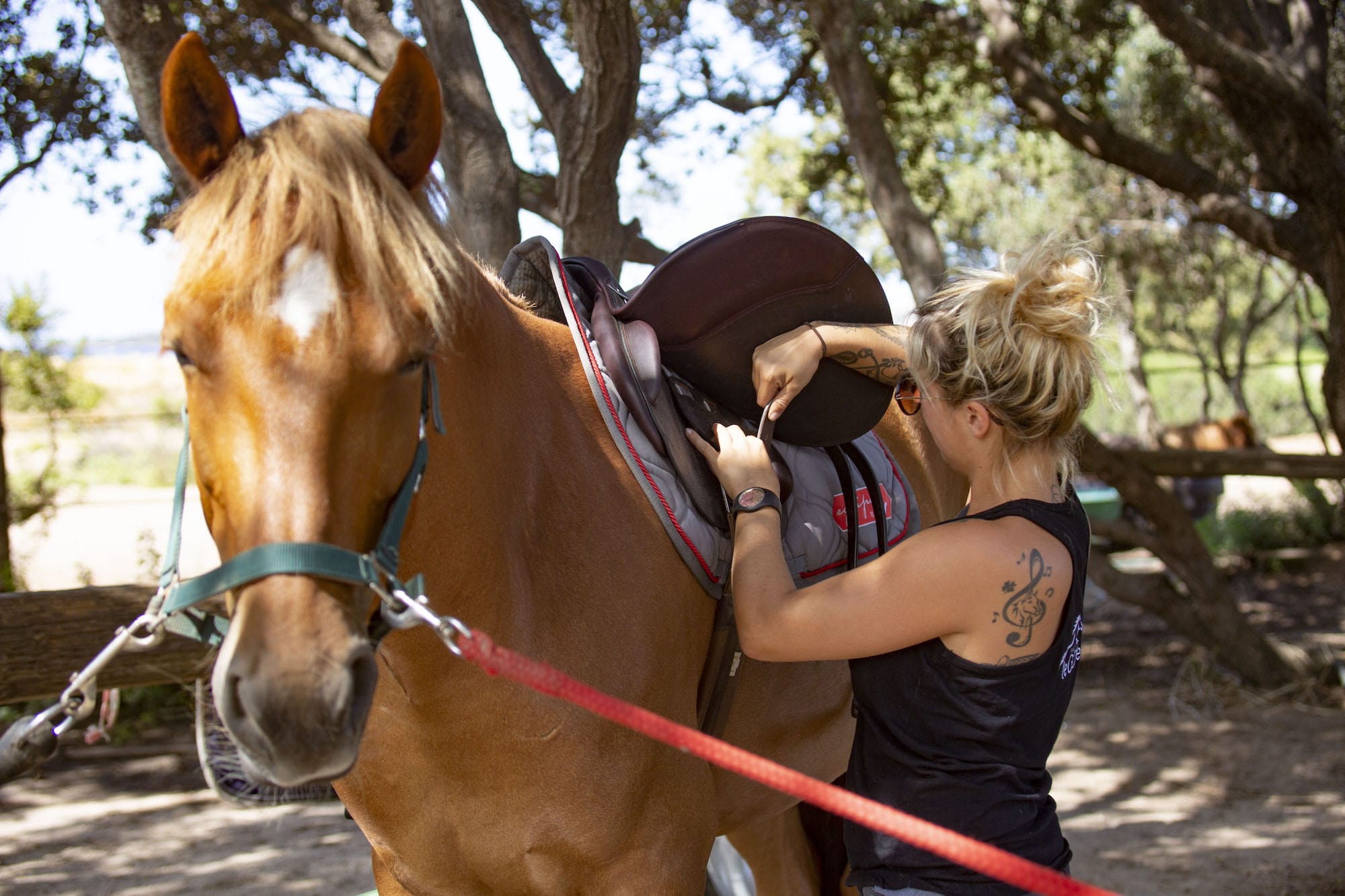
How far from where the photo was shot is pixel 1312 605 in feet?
28.2

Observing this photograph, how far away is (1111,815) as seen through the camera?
484cm

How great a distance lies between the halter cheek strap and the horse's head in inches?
0.6

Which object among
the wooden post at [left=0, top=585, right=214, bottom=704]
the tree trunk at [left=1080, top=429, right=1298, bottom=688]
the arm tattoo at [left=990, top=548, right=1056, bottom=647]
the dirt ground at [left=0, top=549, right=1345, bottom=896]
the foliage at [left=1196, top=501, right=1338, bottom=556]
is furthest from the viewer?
the foliage at [left=1196, top=501, right=1338, bottom=556]

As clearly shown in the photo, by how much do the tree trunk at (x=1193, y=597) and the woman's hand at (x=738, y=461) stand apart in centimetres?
480

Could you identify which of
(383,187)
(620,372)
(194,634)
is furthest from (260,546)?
(620,372)

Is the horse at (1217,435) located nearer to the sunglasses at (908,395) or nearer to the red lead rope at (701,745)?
the sunglasses at (908,395)

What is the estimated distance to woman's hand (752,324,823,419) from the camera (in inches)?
79.0

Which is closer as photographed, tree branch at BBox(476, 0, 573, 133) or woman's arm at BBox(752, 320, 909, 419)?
woman's arm at BBox(752, 320, 909, 419)

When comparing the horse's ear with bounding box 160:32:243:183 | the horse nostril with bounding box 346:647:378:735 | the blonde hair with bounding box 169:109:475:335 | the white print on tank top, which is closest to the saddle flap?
the white print on tank top

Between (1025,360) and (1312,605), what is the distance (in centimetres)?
866

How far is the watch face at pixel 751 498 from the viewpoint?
68.7 inches

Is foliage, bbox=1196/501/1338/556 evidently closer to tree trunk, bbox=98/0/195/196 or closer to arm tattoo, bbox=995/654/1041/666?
arm tattoo, bbox=995/654/1041/666

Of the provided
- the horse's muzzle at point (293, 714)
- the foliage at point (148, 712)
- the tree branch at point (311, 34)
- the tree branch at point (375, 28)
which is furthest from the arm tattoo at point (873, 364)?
the foliage at point (148, 712)

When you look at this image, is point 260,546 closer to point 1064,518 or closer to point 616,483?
point 616,483
